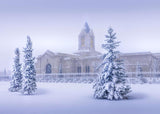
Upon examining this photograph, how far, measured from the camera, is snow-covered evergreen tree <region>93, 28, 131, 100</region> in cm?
1304

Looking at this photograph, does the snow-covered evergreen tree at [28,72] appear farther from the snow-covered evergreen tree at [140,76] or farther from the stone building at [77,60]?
the stone building at [77,60]

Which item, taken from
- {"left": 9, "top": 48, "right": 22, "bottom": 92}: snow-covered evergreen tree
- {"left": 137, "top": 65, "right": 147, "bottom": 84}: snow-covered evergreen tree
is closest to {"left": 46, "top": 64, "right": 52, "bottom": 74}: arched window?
{"left": 9, "top": 48, "right": 22, "bottom": 92}: snow-covered evergreen tree

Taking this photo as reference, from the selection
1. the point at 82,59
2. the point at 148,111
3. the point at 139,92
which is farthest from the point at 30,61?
the point at 82,59

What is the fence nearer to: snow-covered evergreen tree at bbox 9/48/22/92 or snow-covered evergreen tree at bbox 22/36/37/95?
snow-covered evergreen tree at bbox 9/48/22/92

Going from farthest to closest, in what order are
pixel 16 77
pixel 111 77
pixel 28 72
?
pixel 16 77
pixel 28 72
pixel 111 77

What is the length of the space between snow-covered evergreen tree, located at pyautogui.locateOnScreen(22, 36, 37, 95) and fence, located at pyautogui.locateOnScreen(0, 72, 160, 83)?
5899 millimetres

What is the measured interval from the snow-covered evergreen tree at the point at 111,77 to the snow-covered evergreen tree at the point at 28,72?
18.0 feet

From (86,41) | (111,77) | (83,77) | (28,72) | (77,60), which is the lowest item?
(83,77)

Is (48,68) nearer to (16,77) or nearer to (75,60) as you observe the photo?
(75,60)

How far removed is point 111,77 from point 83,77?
10029 mm

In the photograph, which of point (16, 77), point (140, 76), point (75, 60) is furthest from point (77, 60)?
point (16, 77)

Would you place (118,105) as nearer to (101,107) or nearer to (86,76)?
(101,107)

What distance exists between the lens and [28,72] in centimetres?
1633

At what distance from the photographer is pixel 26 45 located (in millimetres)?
16594
